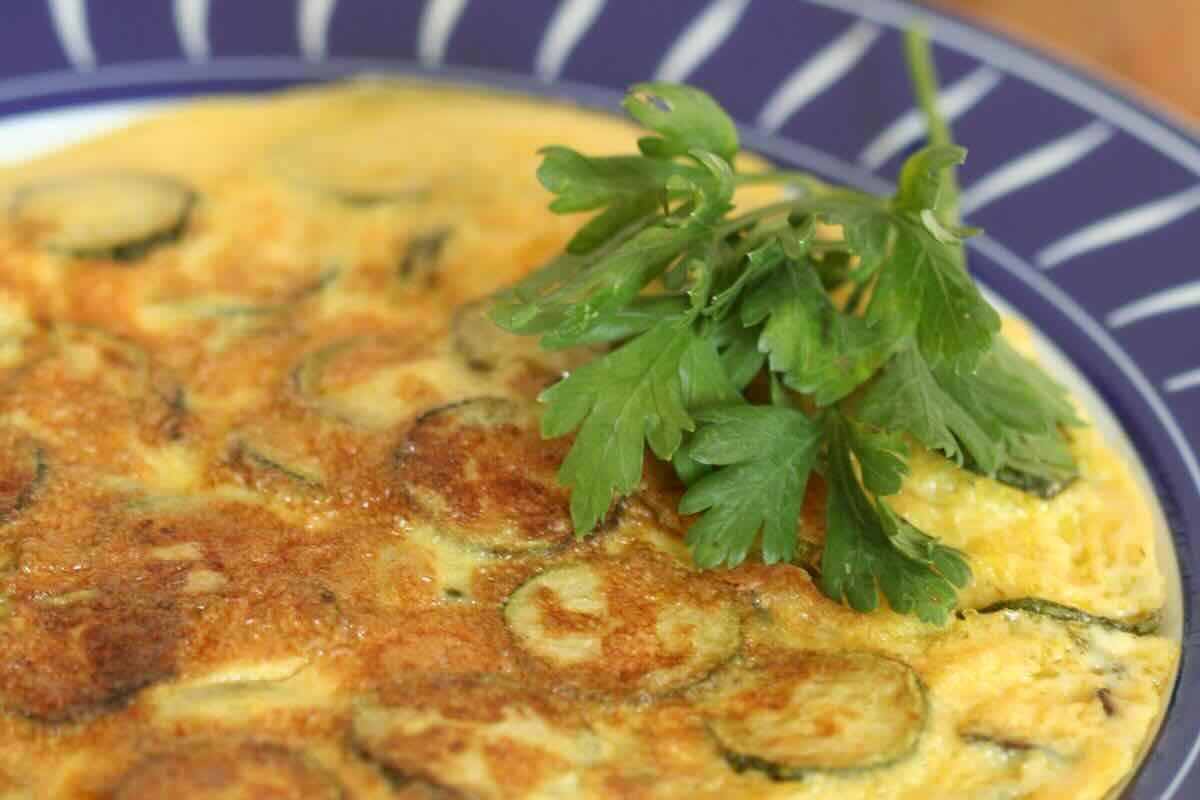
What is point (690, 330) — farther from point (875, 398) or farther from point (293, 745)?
point (293, 745)

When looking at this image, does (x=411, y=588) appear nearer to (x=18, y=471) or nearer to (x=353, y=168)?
(x=18, y=471)

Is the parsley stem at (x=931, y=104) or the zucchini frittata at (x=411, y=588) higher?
the parsley stem at (x=931, y=104)

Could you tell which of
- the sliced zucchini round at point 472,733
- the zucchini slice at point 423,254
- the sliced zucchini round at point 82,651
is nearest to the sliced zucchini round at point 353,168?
the zucchini slice at point 423,254

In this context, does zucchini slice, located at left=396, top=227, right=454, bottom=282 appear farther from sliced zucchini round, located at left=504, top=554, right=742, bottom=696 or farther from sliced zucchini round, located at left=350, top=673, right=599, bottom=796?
sliced zucchini round, located at left=350, top=673, right=599, bottom=796

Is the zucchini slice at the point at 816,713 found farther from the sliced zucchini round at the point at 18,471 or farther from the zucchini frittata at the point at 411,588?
the sliced zucchini round at the point at 18,471

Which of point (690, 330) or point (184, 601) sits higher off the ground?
point (690, 330)

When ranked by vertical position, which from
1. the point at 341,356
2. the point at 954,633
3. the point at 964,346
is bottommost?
the point at 341,356

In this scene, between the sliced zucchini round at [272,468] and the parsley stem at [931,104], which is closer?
the sliced zucchini round at [272,468]

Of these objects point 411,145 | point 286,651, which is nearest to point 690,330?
point 286,651

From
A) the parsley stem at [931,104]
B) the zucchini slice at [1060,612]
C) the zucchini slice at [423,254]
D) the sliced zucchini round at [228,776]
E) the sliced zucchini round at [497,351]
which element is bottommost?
the sliced zucchini round at [228,776]
